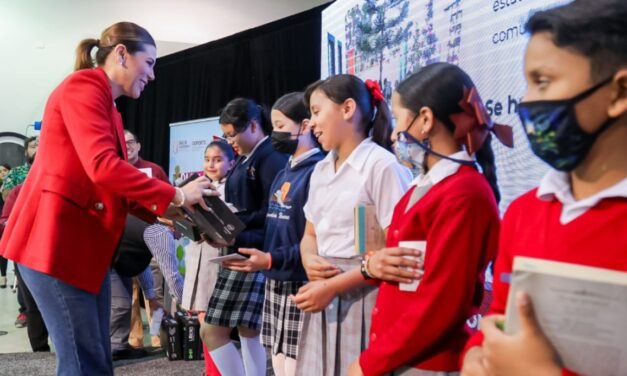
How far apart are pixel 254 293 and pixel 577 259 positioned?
214 centimetres

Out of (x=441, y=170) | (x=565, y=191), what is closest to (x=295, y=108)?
(x=441, y=170)

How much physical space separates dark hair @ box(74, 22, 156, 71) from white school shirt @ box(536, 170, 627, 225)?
1676 mm

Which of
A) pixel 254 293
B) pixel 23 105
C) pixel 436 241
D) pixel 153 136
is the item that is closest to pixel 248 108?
pixel 254 293

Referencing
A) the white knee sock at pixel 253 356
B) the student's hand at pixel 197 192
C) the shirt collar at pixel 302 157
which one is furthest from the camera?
the white knee sock at pixel 253 356

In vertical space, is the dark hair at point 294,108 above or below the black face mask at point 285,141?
above

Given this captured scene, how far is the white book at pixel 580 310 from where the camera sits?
750 mm

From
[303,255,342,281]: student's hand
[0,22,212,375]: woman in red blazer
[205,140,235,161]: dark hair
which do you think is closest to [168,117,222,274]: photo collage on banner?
[205,140,235,161]: dark hair

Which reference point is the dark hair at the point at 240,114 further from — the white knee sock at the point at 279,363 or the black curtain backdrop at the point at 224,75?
the black curtain backdrop at the point at 224,75

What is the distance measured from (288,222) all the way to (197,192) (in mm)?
373

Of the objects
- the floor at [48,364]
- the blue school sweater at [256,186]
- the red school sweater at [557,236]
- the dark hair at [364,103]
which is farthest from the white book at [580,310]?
the floor at [48,364]

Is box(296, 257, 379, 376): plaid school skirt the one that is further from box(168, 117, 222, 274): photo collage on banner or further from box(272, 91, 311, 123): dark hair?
box(168, 117, 222, 274): photo collage on banner

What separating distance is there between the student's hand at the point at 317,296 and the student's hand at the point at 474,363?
79 cm

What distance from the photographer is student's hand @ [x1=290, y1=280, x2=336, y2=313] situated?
184 centimetres

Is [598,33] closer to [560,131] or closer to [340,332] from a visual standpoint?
[560,131]
